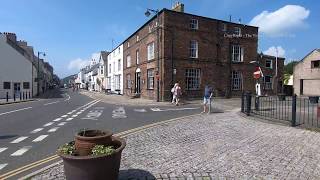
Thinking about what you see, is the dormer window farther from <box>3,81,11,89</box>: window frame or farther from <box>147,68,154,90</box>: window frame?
<box>3,81,11,89</box>: window frame

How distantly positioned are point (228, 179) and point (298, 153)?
119 inches

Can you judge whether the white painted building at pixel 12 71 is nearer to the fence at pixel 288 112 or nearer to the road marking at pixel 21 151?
the fence at pixel 288 112

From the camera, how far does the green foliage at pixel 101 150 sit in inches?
211

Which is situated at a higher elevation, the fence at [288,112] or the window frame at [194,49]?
the window frame at [194,49]

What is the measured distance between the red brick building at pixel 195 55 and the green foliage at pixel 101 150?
26.0 meters

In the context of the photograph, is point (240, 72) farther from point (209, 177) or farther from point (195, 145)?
point (209, 177)

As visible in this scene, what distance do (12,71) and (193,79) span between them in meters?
29.3

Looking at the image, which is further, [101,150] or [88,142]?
[88,142]

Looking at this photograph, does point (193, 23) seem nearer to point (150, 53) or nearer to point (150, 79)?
point (150, 53)

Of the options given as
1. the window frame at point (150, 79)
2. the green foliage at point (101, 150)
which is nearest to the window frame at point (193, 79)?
the window frame at point (150, 79)

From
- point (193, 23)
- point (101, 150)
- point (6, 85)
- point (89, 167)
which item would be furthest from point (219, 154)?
point (6, 85)

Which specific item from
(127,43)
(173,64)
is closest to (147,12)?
(173,64)

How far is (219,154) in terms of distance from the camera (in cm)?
835

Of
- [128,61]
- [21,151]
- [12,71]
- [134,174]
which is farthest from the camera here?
[12,71]
